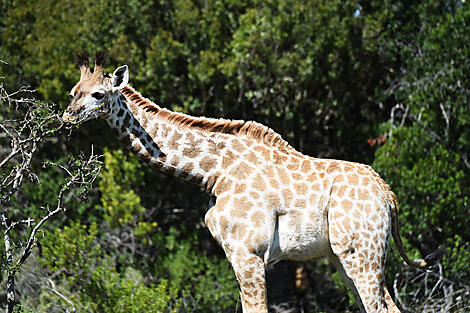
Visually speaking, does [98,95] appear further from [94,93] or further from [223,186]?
[223,186]

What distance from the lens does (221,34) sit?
30.7 feet

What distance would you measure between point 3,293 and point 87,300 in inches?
88.3

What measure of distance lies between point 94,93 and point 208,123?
1.09 metres

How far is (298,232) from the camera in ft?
16.2

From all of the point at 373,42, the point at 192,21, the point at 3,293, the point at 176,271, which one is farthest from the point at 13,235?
the point at 373,42

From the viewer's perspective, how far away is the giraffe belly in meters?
4.94

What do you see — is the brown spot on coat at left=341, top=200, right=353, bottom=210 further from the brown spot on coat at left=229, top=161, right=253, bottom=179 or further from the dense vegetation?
the dense vegetation

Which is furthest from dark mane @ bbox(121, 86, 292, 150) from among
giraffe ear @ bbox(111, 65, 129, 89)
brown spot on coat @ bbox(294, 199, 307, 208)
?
brown spot on coat @ bbox(294, 199, 307, 208)

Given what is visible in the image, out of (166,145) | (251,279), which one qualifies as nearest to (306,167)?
(251,279)

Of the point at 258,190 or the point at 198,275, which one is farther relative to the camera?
the point at 198,275

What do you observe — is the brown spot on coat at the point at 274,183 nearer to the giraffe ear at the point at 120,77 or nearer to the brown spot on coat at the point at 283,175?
the brown spot on coat at the point at 283,175

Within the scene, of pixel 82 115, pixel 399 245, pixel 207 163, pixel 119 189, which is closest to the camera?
pixel 82 115

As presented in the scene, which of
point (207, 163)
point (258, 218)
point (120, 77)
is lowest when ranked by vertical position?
point (258, 218)

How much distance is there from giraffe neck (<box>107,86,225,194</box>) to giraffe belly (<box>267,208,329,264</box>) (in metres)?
0.77
